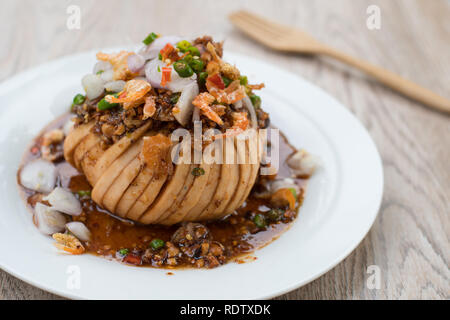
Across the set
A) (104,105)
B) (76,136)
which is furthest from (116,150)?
(76,136)

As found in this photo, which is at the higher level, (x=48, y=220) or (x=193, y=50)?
(x=193, y=50)

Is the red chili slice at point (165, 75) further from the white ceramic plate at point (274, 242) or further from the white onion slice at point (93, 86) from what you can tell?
the white ceramic plate at point (274, 242)

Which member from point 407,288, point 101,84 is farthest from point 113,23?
point 407,288

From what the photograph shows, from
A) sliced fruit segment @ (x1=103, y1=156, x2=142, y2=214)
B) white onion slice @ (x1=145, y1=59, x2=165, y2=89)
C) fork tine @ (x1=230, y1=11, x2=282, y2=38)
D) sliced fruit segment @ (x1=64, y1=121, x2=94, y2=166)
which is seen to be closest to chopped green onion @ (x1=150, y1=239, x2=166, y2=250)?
sliced fruit segment @ (x1=103, y1=156, x2=142, y2=214)

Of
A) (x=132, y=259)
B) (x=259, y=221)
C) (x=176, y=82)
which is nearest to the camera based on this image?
(x=132, y=259)

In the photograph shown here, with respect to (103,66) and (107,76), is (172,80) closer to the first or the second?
(107,76)

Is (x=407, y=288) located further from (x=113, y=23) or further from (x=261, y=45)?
(x=113, y=23)
